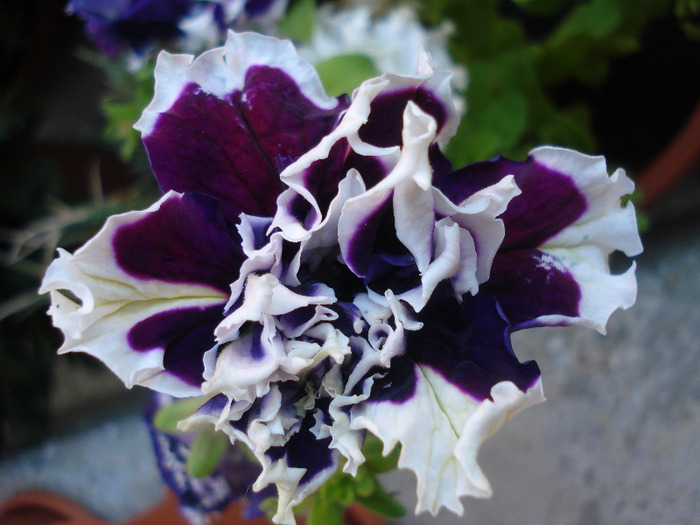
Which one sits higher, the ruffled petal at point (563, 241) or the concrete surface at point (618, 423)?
the ruffled petal at point (563, 241)

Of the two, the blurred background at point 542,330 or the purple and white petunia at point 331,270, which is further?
the blurred background at point 542,330

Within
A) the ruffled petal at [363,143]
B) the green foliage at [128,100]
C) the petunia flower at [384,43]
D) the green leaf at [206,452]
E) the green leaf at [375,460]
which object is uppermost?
the ruffled petal at [363,143]

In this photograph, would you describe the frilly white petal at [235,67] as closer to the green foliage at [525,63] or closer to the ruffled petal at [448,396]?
the ruffled petal at [448,396]

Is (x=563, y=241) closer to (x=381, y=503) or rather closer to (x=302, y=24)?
(x=381, y=503)

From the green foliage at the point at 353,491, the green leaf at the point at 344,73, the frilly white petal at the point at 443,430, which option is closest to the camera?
the frilly white petal at the point at 443,430

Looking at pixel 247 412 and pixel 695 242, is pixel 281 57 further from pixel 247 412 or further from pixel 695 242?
pixel 695 242

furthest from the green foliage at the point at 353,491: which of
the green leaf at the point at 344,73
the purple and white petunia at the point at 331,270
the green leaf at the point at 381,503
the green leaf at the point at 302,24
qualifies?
the green leaf at the point at 302,24

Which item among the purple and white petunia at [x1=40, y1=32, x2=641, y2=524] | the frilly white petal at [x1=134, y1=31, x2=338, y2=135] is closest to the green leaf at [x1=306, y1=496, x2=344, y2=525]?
the purple and white petunia at [x1=40, y1=32, x2=641, y2=524]

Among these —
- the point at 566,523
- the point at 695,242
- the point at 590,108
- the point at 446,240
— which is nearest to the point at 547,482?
the point at 566,523
